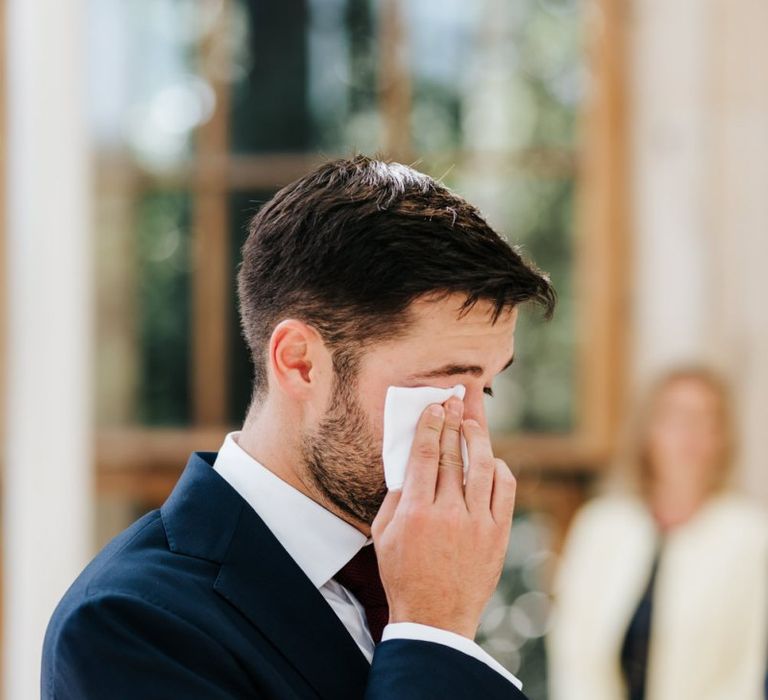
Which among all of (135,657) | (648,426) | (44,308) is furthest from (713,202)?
(135,657)

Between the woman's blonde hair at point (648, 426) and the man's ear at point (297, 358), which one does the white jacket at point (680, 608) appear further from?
the man's ear at point (297, 358)

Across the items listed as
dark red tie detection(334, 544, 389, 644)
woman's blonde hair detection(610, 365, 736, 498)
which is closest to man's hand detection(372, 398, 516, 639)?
dark red tie detection(334, 544, 389, 644)

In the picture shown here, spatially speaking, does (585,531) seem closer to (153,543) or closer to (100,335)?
(100,335)

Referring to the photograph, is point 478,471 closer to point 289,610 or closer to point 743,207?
point 289,610

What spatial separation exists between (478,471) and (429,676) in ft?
0.82

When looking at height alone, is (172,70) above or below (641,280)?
above

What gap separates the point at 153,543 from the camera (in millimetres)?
1307

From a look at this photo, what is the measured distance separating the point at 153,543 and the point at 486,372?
0.43 meters

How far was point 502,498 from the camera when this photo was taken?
1.37 metres

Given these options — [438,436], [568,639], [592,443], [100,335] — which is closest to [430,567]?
[438,436]

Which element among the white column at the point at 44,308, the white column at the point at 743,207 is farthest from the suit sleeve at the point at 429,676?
the white column at the point at 743,207

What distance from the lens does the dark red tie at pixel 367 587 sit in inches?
55.5

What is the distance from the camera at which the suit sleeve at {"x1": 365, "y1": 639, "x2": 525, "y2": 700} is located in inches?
47.5

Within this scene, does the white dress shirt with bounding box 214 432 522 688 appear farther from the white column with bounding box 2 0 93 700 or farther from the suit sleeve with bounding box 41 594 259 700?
the white column with bounding box 2 0 93 700
